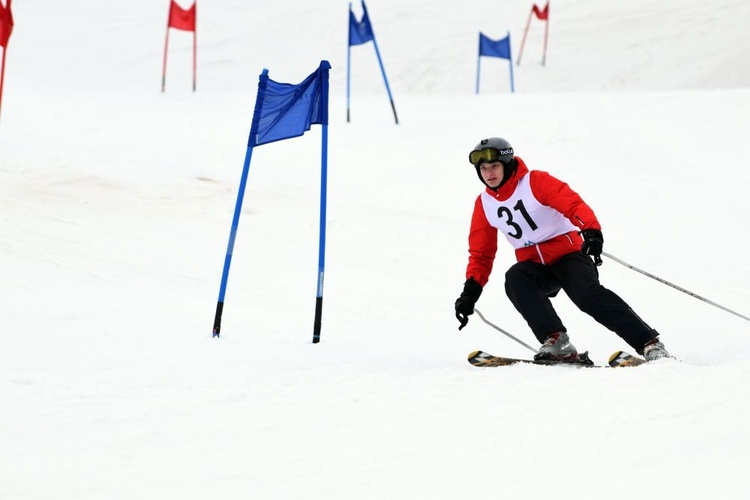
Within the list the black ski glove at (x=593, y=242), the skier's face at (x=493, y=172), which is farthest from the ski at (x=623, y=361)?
the skier's face at (x=493, y=172)

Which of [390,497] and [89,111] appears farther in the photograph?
[89,111]

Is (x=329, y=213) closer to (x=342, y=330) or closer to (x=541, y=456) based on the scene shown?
(x=342, y=330)

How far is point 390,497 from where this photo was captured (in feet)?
8.66

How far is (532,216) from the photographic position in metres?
4.68

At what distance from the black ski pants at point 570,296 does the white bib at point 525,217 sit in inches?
6.1

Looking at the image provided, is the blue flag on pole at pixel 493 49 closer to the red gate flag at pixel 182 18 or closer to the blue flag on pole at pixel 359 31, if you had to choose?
the blue flag on pole at pixel 359 31

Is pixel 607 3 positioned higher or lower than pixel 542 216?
higher

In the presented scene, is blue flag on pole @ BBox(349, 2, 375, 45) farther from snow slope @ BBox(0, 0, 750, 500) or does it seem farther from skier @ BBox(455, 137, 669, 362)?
skier @ BBox(455, 137, 669, 362)

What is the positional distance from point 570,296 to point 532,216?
0.48 meters

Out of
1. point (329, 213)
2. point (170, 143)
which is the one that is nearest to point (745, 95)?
point (329, 213)

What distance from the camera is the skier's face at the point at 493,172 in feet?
15.2

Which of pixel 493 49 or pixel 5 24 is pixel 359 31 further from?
pixel 5 24

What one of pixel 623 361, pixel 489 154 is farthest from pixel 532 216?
pixel 623 361

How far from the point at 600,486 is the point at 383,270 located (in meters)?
5.68
